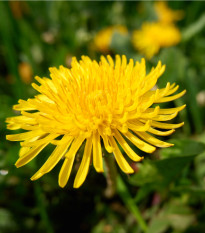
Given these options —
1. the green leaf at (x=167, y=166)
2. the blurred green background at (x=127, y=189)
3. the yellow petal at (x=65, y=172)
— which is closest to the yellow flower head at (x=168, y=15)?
the blurred green background at (x=127, y=189)

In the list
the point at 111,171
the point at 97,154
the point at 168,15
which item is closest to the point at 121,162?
the point at 97,154

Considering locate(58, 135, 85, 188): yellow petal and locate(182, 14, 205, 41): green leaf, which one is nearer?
locate(58, 135, 85, 188): yellow petal

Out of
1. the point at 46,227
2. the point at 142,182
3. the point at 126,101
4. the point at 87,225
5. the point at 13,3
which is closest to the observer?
the point at 126,101

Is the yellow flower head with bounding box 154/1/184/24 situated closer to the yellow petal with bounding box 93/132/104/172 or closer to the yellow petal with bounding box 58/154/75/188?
the yellow petal with bounding box 93/132/104/172

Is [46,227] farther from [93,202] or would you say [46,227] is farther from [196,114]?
[196,114]

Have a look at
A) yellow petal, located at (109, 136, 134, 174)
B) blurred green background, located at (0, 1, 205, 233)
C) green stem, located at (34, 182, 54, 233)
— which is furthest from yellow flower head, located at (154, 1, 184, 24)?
yellow petal, located at (109, 136, 134, 174)

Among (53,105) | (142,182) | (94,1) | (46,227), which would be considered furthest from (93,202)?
(94,1)

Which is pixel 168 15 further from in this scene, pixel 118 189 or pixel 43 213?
pixel 43 213
